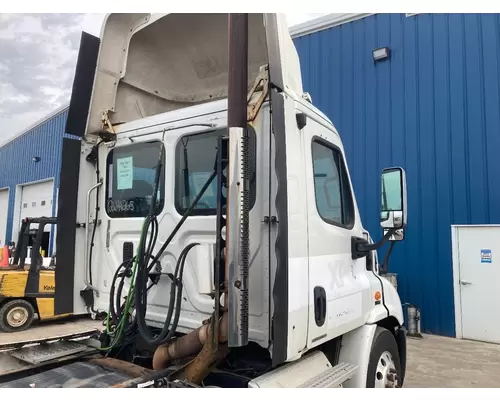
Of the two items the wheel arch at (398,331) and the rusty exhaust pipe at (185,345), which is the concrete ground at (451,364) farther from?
the rusty exhaust pipe at (185,345)

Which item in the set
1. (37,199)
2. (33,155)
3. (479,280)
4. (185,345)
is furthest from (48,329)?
(33,155)

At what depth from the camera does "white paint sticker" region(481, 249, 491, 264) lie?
24.7 ft

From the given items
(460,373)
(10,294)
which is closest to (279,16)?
(460,373)

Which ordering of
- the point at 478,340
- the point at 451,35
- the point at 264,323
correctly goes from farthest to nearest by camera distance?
the point at 451,35 < the point at 478,340 < the point at 264,323

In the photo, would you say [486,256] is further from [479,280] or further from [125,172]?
[125,172]

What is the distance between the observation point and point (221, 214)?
226cm

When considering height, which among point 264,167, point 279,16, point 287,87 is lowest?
point 264,167

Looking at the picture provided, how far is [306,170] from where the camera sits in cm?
258

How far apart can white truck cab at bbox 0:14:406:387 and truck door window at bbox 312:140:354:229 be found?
0.05 feet

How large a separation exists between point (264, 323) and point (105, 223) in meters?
1.64

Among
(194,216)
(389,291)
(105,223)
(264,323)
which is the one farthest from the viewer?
(389,291)

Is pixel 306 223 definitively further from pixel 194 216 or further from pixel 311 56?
pixel 311 56

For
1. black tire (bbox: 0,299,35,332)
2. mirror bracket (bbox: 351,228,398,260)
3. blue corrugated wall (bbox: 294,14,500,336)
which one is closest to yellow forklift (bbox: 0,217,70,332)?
black tire (bbox: 0,299,35,332)

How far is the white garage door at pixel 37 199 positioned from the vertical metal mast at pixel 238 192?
664 inches
